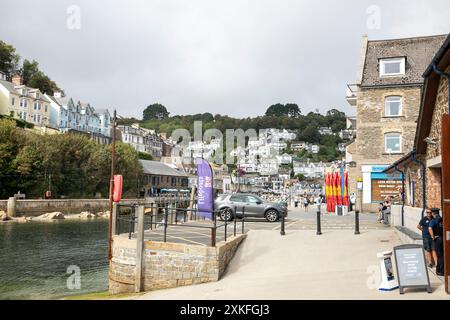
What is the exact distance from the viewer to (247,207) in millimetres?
22703

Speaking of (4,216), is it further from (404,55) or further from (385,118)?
(404,55)

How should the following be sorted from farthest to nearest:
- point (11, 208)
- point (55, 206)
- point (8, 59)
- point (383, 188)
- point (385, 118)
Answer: point (8, 59) → point (55, 206) → point (11, 208) → point (383, 188) → point (385, 118)

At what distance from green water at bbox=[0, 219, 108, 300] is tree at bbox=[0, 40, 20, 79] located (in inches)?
2269

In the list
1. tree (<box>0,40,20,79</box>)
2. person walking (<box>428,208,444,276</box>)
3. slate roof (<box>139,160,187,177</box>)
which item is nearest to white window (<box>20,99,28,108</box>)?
tree (<box>0,40,20,79</box>)

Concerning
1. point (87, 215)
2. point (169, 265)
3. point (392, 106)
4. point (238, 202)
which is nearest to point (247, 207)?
point (238, 202)

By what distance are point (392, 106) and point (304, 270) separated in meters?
23.4

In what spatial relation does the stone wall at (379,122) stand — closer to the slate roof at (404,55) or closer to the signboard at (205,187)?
the slate roof at (404,55)

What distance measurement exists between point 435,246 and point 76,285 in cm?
1297

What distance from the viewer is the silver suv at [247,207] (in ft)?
72.9

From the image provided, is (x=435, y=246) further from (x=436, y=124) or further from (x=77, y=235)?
(x=77, y=235)

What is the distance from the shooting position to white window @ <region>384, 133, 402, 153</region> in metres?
32.0

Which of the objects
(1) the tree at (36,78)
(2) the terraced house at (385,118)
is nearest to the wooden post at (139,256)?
(2) the terraced house at (385,118)

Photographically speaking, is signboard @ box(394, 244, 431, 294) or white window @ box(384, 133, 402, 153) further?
white window @ box(384, 133, 402, 153)

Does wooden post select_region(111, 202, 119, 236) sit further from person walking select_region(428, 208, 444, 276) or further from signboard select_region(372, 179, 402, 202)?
signboard select_region(372, 179, 402, 202)
